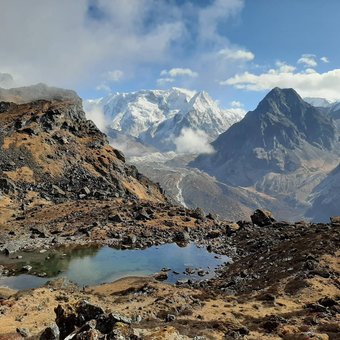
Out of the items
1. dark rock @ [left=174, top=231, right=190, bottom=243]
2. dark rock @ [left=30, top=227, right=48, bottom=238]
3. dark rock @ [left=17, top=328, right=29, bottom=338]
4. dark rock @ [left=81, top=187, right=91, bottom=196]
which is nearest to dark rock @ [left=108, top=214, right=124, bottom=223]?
dark rock @ [left=174, top=231, right=190, bottom=243]

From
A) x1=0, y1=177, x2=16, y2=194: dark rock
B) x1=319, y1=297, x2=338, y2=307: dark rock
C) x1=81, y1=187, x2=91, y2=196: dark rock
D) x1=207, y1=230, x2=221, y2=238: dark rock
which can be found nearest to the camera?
x1=319, y1=297, x2=338, y2=307: dark rock

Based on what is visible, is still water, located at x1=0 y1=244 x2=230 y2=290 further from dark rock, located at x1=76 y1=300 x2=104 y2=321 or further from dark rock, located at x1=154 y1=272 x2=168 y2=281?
dark rock, located at x1=76 y1=300 x2=104 y2=321

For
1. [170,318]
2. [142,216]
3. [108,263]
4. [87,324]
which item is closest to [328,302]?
[170,318]

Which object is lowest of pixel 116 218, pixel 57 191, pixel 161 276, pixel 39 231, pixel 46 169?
pixel 161 276

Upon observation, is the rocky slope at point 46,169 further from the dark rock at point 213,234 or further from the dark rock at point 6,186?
the dark rock at point 213,234

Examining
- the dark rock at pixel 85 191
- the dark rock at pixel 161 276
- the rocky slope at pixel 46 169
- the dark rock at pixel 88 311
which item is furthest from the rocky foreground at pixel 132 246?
the dark rock at pixel 85 191

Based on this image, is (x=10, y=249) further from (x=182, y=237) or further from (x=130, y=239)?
(x=182, y=237)
